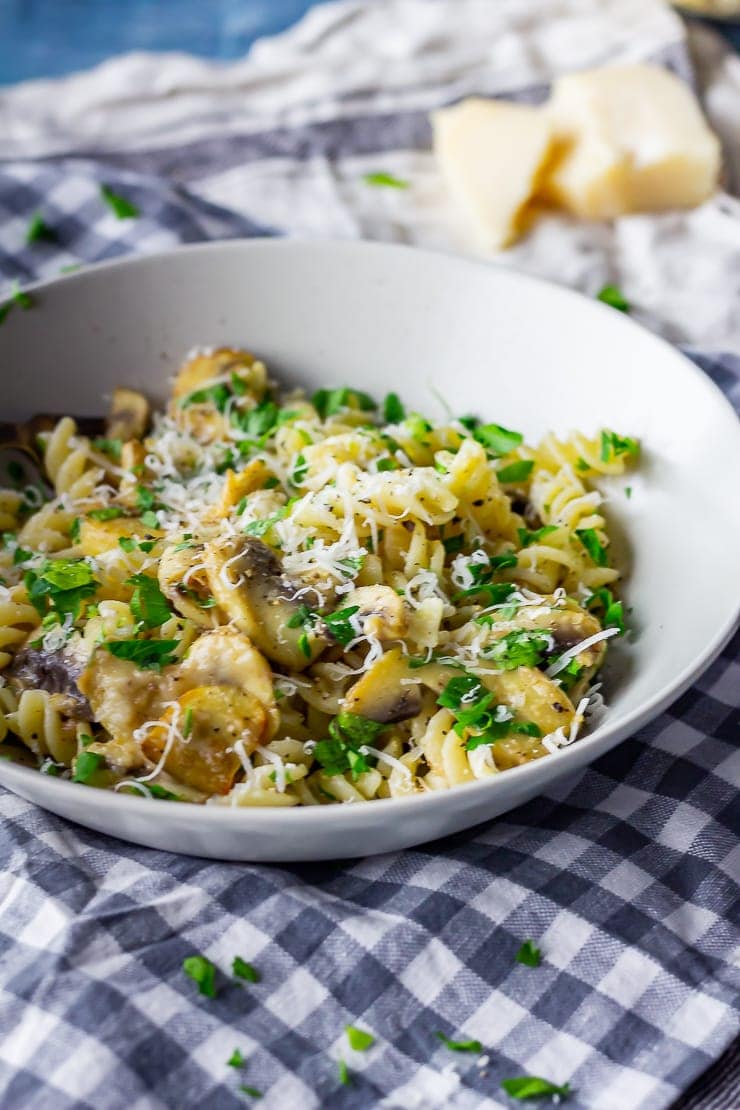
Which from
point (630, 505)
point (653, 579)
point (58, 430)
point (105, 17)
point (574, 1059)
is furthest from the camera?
point (105, 17)

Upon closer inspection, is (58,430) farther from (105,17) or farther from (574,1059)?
(105,17)

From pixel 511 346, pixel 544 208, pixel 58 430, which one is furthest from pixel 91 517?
pixel 544 208

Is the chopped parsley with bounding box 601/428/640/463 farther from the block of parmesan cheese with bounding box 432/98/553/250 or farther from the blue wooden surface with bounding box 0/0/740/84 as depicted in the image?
the blue wooden surface with bounding box 0/0/740/84

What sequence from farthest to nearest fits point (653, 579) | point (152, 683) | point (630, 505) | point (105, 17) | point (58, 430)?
point (105, 17)
point (58, 430)
point (630, 505)
point (653, 579)
point (152, 683)

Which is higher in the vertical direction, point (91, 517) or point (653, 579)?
point (91, 517)

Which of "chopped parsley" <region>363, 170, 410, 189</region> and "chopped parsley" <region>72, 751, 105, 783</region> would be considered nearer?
"chopped parsley" <region>72, 751, 105, 783</region>

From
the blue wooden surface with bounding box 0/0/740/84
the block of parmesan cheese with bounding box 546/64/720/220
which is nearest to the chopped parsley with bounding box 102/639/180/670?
the block of parmesan cheese with bounding box 546/64/720/220
